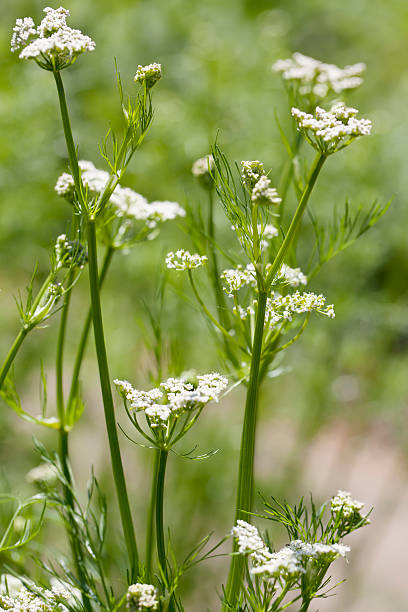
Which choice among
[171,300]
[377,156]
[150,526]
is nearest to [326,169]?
[377,156]

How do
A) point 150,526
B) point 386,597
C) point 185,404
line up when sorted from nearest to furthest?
point 185,404
point 150,526
point 386,597

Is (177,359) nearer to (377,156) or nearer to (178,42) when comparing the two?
(377,156)

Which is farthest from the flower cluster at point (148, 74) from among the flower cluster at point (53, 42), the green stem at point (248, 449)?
the green stem at point (248, 449)

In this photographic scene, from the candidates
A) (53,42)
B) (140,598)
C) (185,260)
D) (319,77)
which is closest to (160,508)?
(140,598)

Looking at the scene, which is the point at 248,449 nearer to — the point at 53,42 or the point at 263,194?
the point at 263,194

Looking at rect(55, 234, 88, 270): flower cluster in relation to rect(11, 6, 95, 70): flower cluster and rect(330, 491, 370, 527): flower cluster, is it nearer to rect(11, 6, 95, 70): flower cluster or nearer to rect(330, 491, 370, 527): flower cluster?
rect(11, 6, 95, 70): flower cluster

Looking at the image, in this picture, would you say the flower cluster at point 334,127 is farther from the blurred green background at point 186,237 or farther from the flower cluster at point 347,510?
the blurred green background at point 186,237
